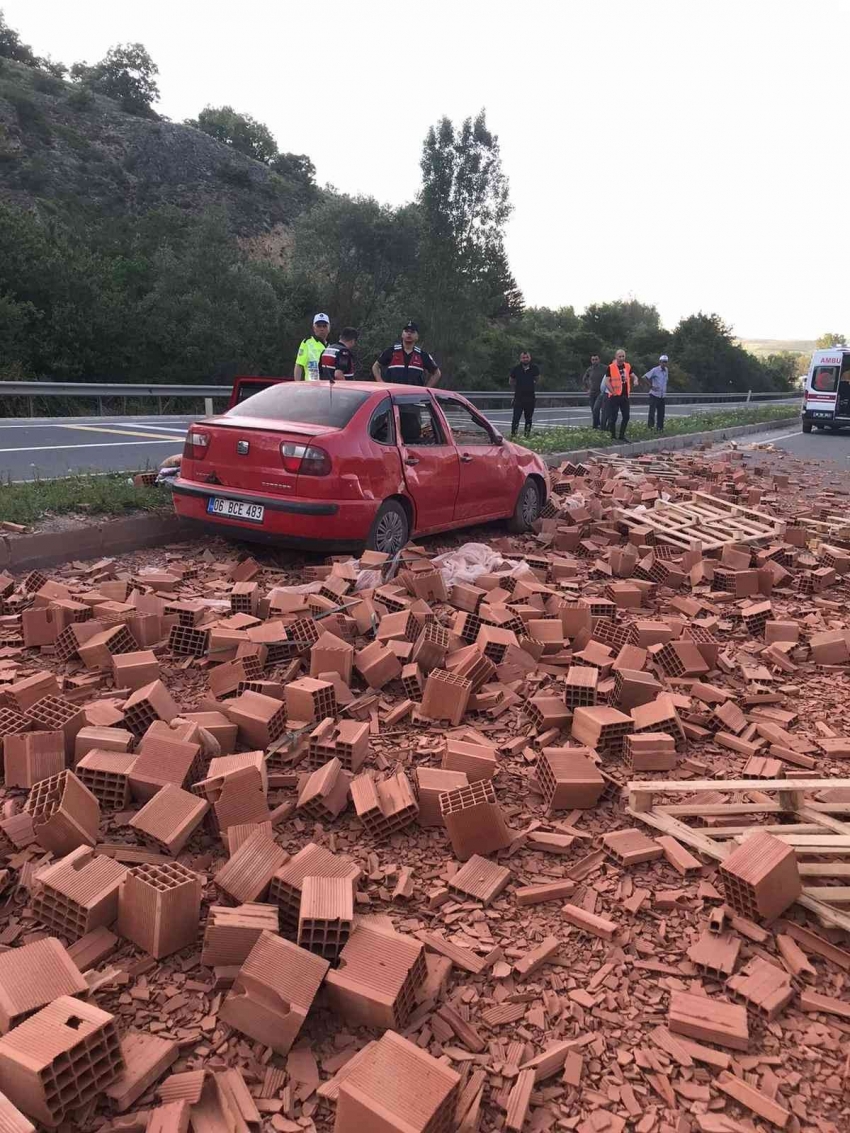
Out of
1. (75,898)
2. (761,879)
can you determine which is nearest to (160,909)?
(75,898)

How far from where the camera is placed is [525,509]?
879 centimetres

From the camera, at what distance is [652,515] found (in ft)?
30.1

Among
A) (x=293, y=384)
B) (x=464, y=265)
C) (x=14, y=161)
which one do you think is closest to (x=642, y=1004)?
(x=293, y=384)

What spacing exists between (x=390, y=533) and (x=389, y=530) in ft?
0.09

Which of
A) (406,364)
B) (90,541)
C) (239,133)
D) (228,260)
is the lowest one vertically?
(90,541)

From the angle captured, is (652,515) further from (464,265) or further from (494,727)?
(464,265)

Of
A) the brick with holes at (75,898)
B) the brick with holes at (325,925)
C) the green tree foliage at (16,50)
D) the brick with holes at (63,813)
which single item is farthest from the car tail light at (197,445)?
the green tree foliage at (16,50)

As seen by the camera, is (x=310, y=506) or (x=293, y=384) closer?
(x=310, y=506)

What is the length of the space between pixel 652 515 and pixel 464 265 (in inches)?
1407

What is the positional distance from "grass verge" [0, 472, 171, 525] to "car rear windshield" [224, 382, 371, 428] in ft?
4.29

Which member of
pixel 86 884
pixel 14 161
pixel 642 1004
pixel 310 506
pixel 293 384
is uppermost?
pixel 14 161

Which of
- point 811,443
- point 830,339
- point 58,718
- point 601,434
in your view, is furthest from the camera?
point 830,339

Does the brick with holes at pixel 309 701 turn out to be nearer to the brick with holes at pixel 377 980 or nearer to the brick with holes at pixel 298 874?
the brick with holes at pixel 298 874

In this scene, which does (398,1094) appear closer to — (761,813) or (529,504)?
(761,813)
